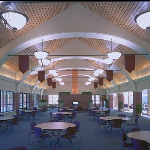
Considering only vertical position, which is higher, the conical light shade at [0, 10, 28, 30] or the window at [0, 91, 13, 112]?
the conical light shade at [0, 10, 28, 30]

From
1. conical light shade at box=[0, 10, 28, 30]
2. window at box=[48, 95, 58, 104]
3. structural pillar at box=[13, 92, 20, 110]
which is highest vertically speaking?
conical light shade at box=[0, 10, 28, 30]

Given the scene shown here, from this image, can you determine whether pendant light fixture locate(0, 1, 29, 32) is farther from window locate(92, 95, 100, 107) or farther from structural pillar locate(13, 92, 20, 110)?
window locate(92, 95, 100, 107)

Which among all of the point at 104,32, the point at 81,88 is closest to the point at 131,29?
the point at 104,32

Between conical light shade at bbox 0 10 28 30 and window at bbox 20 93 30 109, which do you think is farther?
window at bbox 20 93 30 109

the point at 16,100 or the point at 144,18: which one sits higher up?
the point at 144,18

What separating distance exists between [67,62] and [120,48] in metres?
10.7

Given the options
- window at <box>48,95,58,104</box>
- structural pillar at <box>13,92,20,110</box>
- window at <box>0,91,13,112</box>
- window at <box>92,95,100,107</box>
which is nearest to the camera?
window at <box>0,91,13,112</box>

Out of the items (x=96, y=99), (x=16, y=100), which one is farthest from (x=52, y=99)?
(x=16, y=100)

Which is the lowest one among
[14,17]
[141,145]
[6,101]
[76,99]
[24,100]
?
[76,99]

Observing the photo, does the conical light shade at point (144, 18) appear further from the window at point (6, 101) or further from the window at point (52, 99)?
the window at point (52, 99)

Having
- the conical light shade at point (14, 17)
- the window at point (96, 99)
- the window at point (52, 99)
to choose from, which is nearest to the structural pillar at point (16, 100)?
the conical light shade at point (14, 17)

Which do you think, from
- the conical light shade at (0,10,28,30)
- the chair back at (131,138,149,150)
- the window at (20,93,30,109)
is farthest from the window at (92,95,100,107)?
the conical light shade at (0,10,28,30)

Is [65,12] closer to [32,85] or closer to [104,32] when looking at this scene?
[104,32]

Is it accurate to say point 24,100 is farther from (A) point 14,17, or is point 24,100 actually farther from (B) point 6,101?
(A) point 14,17
